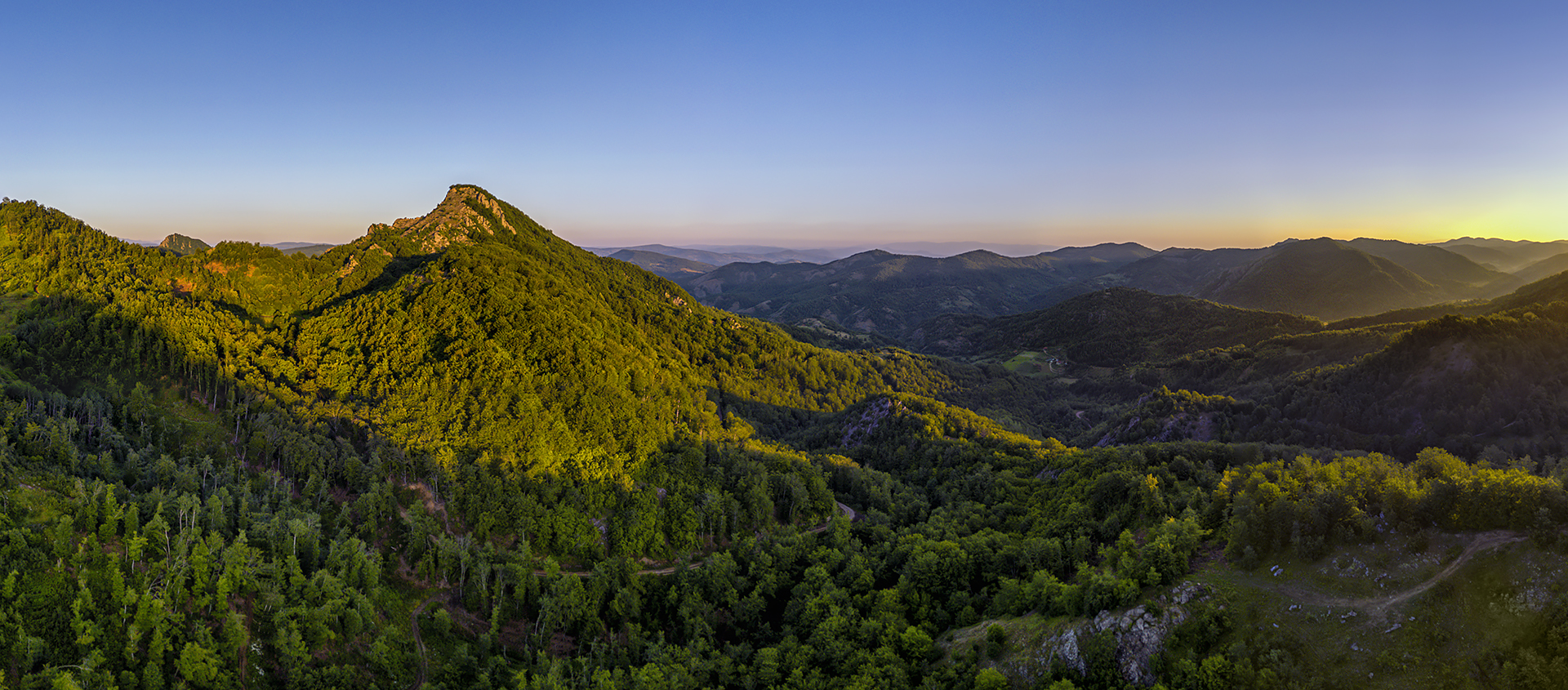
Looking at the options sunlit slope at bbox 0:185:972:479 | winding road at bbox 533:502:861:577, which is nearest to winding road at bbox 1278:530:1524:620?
winding road at bbox 533:502:861:577

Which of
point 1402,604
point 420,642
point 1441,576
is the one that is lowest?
point 420,642

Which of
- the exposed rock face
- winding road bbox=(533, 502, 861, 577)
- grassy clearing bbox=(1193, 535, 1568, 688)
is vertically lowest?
winding road bbox=(533, 502, 861, 577)

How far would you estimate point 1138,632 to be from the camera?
56344 millimetres

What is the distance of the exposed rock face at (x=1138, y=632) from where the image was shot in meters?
55.1

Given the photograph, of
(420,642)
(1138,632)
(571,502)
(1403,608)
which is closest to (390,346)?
(571,502)

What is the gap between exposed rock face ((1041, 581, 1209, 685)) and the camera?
55119 mm

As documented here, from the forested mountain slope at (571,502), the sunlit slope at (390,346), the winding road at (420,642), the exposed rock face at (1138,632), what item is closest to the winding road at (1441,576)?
the forested mountain slope at (571,502)

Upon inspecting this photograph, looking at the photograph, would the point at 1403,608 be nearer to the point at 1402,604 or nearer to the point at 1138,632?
the point at 1402,604

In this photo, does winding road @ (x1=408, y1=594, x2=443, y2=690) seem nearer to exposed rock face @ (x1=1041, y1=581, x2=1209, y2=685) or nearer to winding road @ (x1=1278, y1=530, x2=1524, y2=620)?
exposed rock face @ (x1=1041, y1=581, x2=1209, y2=685)

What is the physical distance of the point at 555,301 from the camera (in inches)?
6526

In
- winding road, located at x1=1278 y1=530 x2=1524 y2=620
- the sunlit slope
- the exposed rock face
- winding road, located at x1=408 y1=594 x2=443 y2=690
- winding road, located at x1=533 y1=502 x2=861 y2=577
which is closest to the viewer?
winding road, located at x1=1278 y1=530 x2=1524 y2=620

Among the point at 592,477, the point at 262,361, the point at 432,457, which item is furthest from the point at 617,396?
the point at 262,361

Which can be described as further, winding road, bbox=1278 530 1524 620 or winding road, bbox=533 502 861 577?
winding road, bbox=533 502 861 577

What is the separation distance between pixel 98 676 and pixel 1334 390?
234 metres
